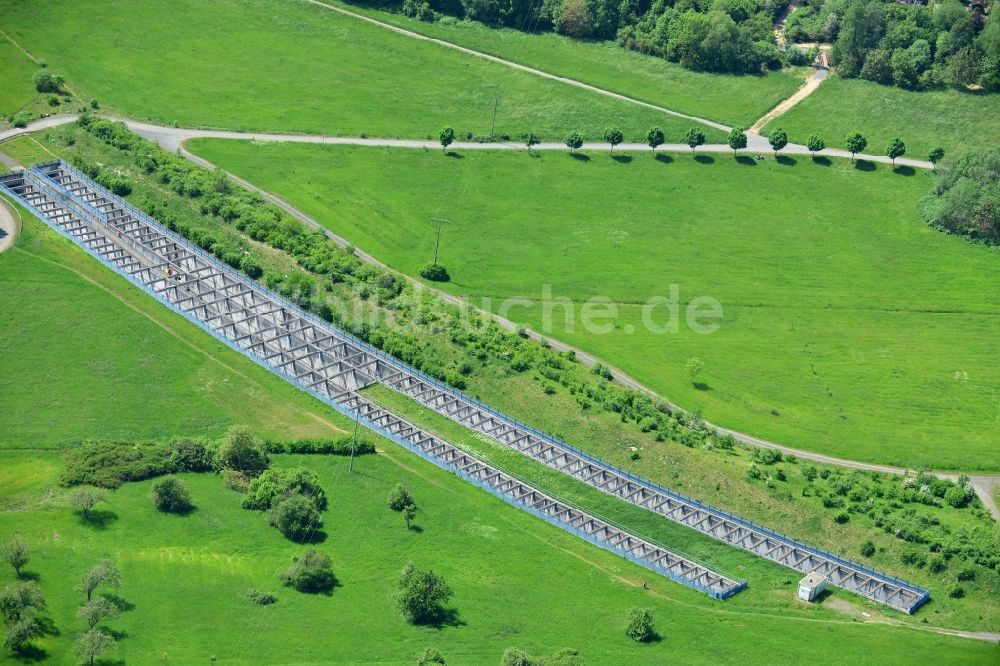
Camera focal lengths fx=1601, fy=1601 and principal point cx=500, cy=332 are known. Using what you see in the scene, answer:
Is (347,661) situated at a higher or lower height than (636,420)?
lower

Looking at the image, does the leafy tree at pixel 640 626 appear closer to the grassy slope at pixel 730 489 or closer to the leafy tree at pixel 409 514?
the grassy slope at pixel 730 489

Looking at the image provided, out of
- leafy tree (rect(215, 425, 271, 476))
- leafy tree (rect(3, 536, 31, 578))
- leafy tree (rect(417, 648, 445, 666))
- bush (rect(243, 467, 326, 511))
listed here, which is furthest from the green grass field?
leafy tree (rect(215, 425, 271, 476))


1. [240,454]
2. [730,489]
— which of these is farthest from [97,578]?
[730,489]

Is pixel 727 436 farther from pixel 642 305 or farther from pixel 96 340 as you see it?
pixel 96 340

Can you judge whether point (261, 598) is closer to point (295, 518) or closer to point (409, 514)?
point (295, 518)

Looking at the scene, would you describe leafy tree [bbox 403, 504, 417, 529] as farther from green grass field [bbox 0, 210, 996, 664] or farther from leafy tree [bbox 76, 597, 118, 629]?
leafy tree [bbox 76, 597, 118, 629]

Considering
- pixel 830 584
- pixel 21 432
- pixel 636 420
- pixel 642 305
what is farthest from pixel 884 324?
pixel 21 432

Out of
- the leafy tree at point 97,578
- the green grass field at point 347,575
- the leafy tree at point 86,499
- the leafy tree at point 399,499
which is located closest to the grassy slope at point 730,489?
the green grass field at point 347,575
